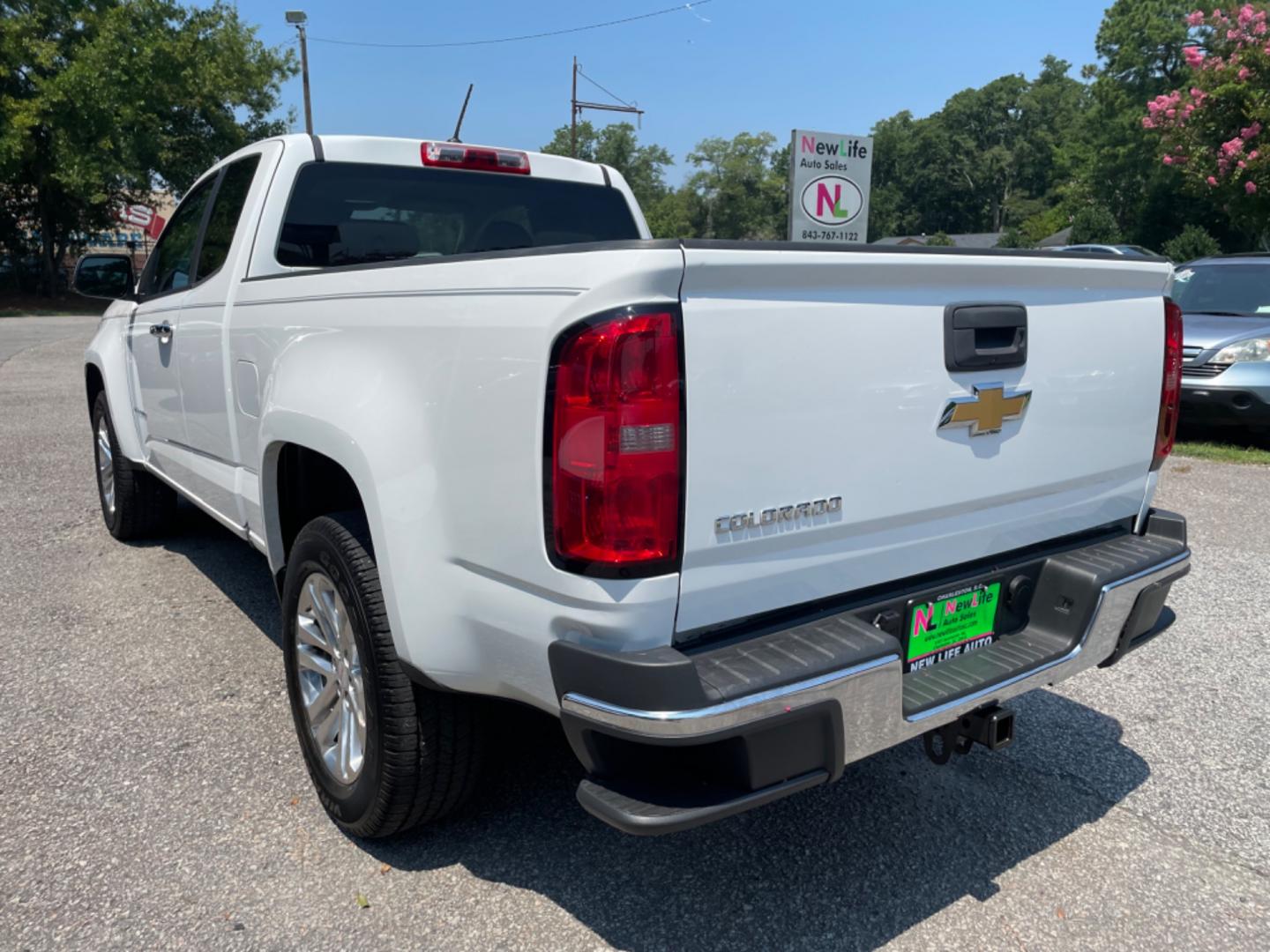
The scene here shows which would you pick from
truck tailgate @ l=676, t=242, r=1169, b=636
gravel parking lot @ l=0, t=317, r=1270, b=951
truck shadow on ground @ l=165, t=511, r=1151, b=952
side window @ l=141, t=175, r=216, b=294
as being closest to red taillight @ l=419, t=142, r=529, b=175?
side window @ l=141, t=175, r=216, b=294

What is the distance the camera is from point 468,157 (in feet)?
13.1

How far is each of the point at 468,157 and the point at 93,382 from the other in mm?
3036

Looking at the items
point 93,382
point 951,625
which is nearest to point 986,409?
point 951,625

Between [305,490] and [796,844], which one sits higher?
[305,490]

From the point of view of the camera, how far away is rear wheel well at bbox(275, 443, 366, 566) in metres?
2.94

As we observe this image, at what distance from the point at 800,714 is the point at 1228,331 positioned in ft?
27.2

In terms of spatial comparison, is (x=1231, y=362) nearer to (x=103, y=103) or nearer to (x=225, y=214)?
(x=225, y=214)

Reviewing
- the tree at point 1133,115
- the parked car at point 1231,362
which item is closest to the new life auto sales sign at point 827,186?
the parked car at point 1231,362

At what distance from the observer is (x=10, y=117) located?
25.7 meters

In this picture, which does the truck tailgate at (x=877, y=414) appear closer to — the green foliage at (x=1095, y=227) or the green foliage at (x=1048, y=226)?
the green foliage at (x=1095, y=227)

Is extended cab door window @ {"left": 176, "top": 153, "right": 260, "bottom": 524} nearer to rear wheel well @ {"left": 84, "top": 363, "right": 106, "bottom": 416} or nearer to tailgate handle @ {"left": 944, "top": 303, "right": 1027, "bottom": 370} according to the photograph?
rear wheel well @ {"left": 84, "top": 363, "right": 106, "bottom": 416}

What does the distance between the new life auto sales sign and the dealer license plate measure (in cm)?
611

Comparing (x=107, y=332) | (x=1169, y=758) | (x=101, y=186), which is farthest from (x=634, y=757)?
(x=101, y=186)

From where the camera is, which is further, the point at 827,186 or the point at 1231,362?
the point at 827,186
